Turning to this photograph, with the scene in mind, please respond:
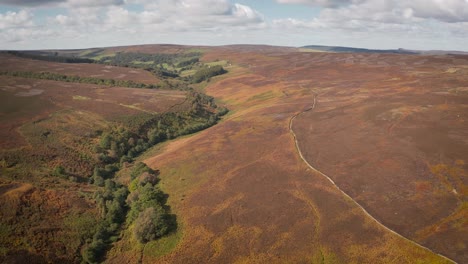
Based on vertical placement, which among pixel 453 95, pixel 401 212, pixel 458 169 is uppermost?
pixel 453 95

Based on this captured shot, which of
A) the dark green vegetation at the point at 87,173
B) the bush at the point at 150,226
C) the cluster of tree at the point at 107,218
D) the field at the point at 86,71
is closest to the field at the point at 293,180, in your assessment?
the dark green vegetation at the point at 87,173

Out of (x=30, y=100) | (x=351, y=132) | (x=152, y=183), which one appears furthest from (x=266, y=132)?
(x=30, y=100)

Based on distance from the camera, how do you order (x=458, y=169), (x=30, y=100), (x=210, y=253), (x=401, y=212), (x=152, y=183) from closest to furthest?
(x=210, y=253) < (x=401, y=212) < (x=458, y=169) < (x=152, y=183) < (x=30, y=100)

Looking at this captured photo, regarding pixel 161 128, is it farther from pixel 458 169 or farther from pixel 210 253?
pixel 458 169

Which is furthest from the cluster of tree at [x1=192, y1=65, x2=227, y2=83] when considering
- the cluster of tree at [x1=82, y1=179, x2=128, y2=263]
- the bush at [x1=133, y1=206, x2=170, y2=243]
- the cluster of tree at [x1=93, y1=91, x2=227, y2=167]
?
the bush at [x1=133, y1=206, x2=170, y2=243]

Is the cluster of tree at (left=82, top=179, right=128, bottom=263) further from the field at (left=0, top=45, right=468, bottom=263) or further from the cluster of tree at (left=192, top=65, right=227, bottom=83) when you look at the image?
the cluster of tree at (left=192, top=65, right=227, bottom=83)
